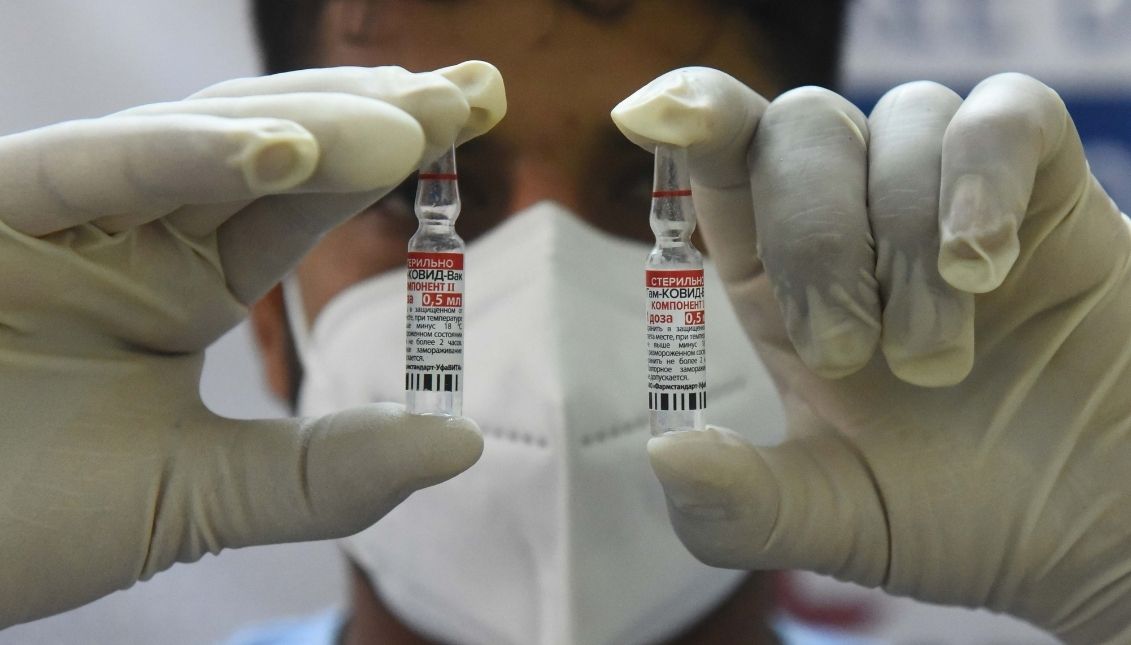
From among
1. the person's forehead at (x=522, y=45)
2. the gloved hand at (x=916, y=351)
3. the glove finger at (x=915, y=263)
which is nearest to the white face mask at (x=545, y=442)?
the person's forehead at (x=522, y=45)

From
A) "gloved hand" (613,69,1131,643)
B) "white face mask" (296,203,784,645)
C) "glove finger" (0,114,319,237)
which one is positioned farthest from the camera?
"white face mask" (296,203,784,645)

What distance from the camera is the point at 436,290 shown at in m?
0.84

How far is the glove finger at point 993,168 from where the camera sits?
0.75 m

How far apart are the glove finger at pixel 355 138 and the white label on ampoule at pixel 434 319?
0.10 m

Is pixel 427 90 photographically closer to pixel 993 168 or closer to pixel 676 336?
pixel 676 336

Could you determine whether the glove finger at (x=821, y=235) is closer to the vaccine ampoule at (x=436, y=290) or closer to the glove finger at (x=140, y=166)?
the vaccine ampoule at (x=436, y=290)

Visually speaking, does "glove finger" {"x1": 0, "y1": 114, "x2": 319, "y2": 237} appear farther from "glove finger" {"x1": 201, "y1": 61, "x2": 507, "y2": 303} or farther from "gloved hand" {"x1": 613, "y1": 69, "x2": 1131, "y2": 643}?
"gloved hand" {"x1": 613, "y1": 69, "x2": 1131, "y2": 643}

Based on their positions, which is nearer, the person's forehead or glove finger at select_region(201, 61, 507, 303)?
glove finger at select_region(201, 61, 507, 303)

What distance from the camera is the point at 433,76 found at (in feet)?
2.70

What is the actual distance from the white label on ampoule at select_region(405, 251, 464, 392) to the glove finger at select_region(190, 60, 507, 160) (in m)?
0.10

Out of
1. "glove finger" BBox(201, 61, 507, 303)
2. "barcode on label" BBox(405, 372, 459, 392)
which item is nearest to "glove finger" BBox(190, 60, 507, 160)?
"glove finger" BBox(201, 61, 507, 303)

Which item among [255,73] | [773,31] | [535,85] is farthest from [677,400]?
[255,73]

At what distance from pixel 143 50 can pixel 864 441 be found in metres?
1.38

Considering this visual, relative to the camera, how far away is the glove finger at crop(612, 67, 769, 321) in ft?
2.74
